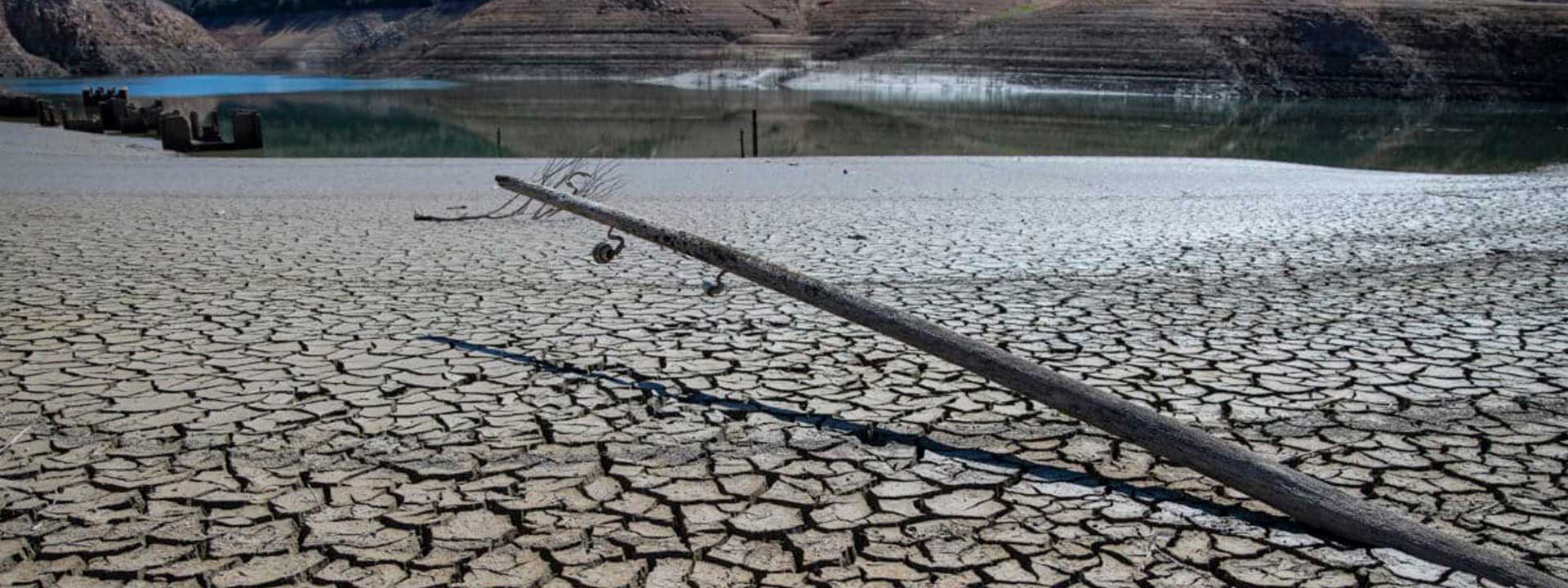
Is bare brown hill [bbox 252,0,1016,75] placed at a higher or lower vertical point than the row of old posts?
higher

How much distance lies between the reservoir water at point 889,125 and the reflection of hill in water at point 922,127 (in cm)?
9

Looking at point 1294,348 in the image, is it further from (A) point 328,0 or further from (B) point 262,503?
(A) point 328,0

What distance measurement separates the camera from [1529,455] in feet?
13.8

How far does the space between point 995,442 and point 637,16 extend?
80.9 m

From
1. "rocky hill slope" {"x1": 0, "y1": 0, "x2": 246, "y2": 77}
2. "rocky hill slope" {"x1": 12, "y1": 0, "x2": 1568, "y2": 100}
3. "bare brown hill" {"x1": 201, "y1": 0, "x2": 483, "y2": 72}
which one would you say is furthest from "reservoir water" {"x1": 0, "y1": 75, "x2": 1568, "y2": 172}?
"bare brown hill" {"x1": 201, "y1": 0, "x2": 483, "y2": 72}

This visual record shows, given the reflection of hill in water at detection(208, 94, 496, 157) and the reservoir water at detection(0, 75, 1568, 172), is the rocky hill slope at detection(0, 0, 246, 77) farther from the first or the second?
the reflection of hill in water at detection(208, 94, 496, 157)

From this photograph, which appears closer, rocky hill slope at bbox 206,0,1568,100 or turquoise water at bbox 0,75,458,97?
rocky hill slope at bbox 206,0,1568,100

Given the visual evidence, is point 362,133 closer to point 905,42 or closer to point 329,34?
point 905,42

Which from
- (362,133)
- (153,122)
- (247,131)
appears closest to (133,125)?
(153,122)

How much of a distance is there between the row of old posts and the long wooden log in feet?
68.3

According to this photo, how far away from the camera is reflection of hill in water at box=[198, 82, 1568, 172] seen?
25.6 metres

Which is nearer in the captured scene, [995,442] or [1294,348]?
[995,442]

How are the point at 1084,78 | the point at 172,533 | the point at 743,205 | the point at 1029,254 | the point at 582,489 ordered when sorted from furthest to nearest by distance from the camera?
the point at 1084,78, the point at 743,205, the point at 1029,254, the point at 582,489, the point at 172,533

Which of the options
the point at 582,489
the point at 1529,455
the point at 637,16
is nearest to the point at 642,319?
the point at 582,489
